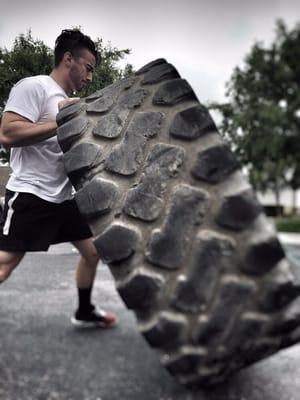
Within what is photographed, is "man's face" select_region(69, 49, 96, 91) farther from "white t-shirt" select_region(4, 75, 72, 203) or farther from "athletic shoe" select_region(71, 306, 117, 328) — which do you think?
"athletic shoe" select_region(71, 306, 117, 328)

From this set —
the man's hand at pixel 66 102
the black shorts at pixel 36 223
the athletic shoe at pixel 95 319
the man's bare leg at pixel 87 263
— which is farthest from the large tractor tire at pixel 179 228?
the athletic shoe at pixel 95 319

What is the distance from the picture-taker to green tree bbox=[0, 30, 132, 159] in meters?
0.50

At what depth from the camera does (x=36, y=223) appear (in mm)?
803

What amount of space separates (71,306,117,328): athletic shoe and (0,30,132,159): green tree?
680mm

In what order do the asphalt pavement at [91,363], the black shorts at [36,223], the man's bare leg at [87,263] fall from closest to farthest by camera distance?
the black shorts at [36,223] < the asphalt pavement at [91,363] < the man's bare leg at [87,263]

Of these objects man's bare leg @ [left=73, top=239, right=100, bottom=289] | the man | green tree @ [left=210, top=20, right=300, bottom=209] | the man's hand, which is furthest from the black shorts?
green tree @ [left=210, top=20, right=300, bottom=209]

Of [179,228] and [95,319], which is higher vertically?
[179,228]

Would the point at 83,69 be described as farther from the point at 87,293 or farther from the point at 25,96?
the point at 87,293

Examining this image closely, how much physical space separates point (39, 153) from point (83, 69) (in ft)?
0.56

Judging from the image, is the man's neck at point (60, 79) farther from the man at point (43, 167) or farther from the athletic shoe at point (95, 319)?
the athletic shoe at point (95, 319)

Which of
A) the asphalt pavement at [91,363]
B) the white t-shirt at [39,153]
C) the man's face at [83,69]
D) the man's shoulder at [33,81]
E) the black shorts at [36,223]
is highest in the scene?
the man's face at [83,69]

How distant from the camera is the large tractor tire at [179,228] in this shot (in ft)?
1.30

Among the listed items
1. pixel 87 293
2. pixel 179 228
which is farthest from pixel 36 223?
pixel 179 228

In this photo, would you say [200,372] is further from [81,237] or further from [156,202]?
[81,237]
